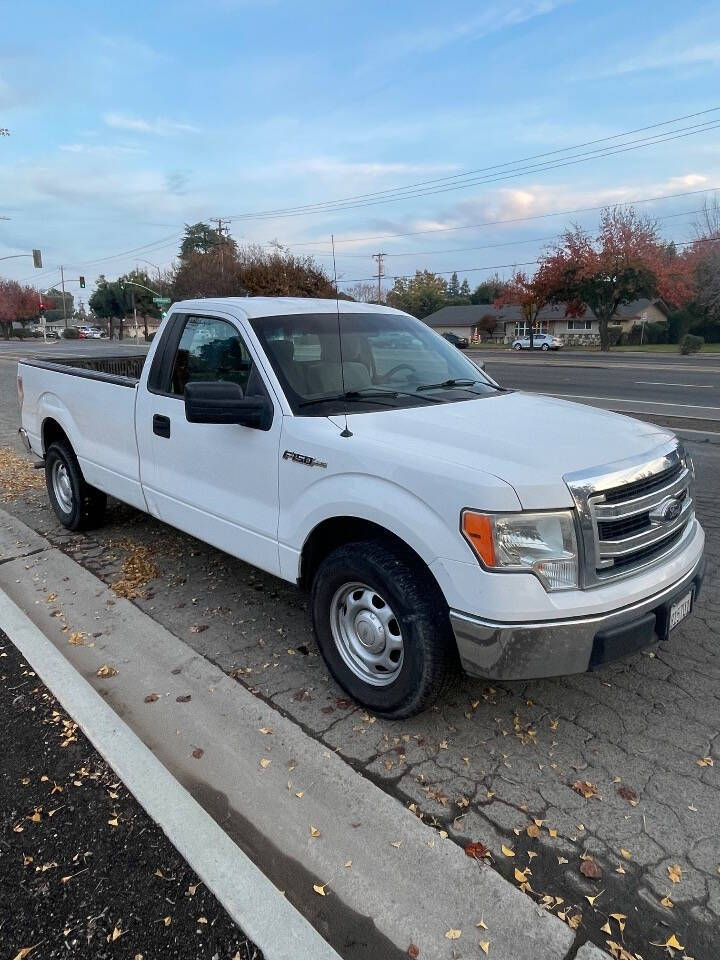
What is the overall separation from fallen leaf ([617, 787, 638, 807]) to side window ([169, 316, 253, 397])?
2575 millimetres

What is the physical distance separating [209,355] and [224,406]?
3.05 ft

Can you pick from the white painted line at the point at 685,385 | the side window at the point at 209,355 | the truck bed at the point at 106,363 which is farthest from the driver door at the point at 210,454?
the white painted line at the point at 685,385

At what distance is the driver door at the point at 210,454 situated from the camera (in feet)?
11.7

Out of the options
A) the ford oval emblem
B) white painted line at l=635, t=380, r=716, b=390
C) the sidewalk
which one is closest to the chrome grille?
the ford oval emblem

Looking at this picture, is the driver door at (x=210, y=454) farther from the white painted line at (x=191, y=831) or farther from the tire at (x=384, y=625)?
the white painted line at (x=191, y=831)

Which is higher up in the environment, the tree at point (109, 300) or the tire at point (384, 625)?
the tree at point (109, 300)

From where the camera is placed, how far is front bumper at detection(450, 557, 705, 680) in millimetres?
2574

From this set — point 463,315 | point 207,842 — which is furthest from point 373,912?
point 463,315

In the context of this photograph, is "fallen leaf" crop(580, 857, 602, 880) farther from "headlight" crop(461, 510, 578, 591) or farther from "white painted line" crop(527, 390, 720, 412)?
"white painted line" crop(527, 390, 720, 412)

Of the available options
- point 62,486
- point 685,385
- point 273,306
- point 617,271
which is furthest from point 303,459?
point 617,271

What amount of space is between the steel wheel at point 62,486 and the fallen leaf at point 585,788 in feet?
15.5

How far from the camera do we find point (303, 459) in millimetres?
3238

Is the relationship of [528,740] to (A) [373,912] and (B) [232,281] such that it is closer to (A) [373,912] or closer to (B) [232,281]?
(A) [373,912]

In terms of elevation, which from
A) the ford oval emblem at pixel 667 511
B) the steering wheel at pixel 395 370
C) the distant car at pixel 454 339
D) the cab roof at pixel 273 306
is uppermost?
the cab roof at pixel 273 306
